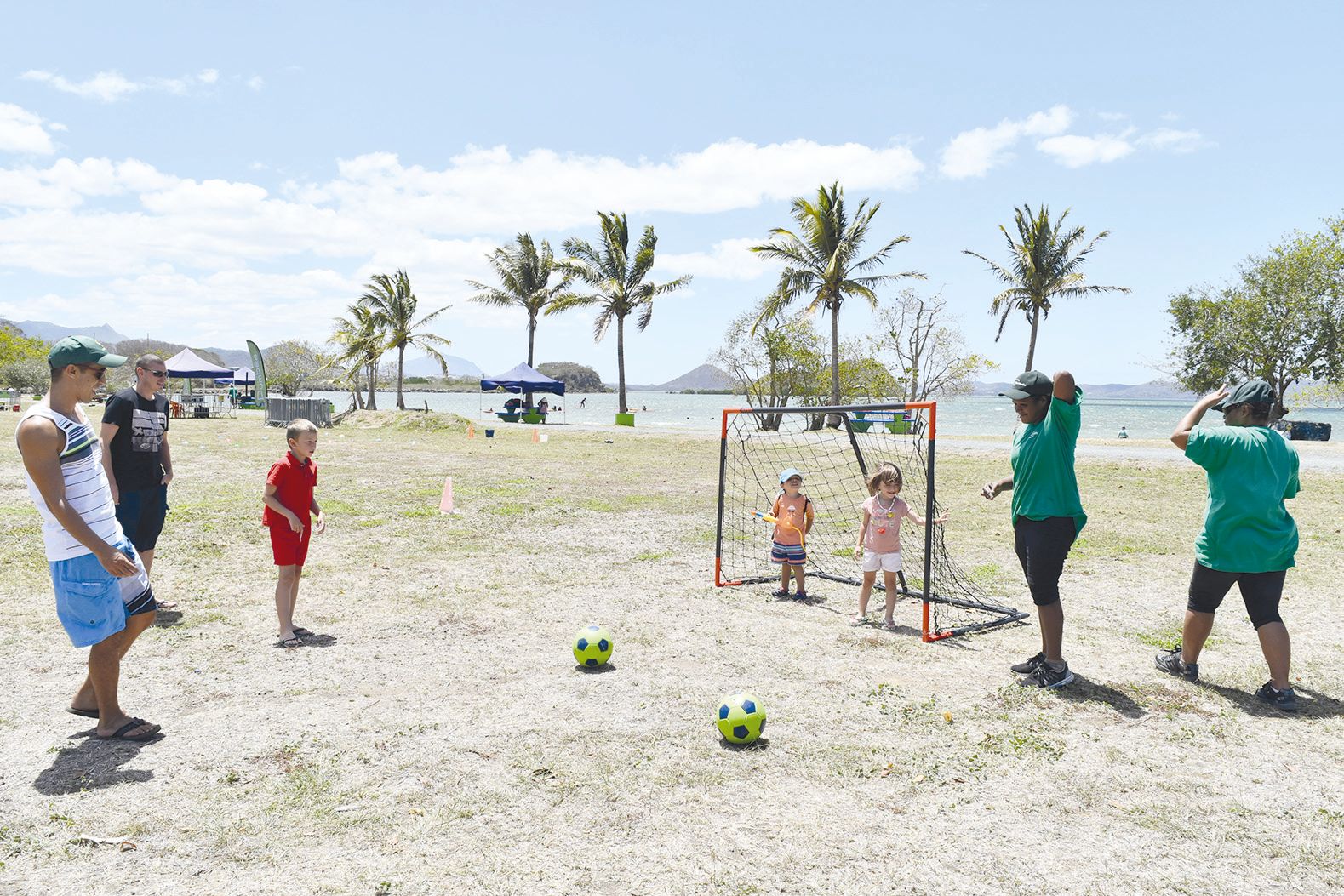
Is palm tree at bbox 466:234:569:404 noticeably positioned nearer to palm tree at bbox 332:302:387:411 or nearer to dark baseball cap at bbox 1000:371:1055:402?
palm tree at bbox 332:302:387:411

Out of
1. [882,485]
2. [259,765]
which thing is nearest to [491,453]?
[882,485]

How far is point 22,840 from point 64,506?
1524 millimetres

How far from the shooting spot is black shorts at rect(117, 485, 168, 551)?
6.64 meters

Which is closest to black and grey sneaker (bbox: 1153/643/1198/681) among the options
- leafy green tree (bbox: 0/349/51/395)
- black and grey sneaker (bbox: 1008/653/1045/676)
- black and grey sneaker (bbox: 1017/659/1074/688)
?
black and grey sneaker (bbox: 1017/659/1074/688)

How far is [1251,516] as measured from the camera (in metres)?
5.31

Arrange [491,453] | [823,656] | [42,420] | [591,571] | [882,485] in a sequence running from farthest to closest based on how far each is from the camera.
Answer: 1. [491,453]
2. [591,571]
3. [882,485]
4. [823,656]
5. [42,420]

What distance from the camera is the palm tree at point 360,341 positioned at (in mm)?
52000

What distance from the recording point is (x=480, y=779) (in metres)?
4.29

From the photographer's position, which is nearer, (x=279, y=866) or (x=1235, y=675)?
(x=279, y=866)

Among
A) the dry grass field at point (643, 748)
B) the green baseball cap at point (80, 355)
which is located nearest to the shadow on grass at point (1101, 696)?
the dry grass field at point (643, 748)

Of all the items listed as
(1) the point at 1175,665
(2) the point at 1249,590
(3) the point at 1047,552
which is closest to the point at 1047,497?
(3) the point at 1047,552

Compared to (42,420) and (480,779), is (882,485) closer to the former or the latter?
(480,779)

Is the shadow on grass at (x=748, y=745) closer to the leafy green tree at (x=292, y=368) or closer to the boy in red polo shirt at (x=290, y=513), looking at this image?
the boy in red polo shirt at (x=290, y=513)

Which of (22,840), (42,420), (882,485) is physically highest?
(42,420)
